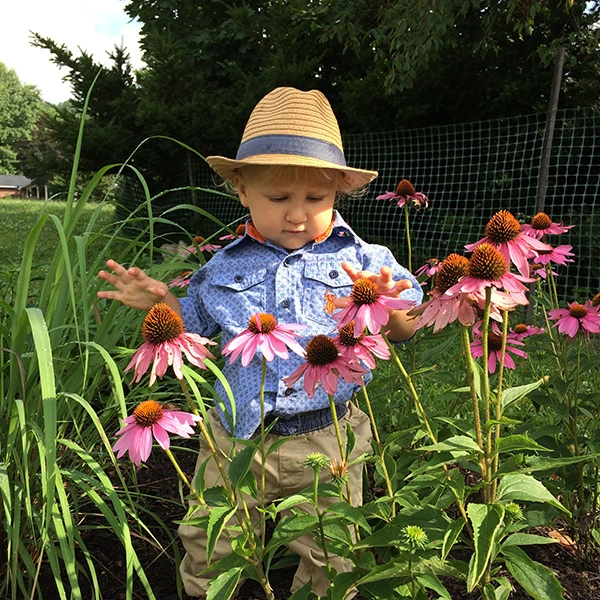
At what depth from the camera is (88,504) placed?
1699mm

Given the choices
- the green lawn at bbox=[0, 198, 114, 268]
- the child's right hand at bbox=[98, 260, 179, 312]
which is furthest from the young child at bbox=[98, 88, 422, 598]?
the green lawn at bbox=[0, 198, 114, 268]

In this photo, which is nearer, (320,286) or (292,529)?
(292,529)

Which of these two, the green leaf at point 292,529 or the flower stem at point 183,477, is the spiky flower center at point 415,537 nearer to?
the green leaf at point 292,529

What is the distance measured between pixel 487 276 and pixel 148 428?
1.81ft

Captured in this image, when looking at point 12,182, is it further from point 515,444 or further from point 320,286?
point 515,444

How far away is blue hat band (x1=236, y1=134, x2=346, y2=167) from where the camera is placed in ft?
4.62

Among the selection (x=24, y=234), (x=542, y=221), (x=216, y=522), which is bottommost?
(x=24, y=234)

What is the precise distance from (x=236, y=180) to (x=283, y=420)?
1.97ft

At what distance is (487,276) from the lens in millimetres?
845

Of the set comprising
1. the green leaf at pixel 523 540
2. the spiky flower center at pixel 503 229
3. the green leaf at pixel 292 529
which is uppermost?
the spiky flower center at pixel 503 229

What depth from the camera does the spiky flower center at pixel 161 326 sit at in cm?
96

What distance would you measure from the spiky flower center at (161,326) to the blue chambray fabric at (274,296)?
444 millimetres

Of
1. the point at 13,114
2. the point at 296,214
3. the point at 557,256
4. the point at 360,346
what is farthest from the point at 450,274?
the point at 13,114

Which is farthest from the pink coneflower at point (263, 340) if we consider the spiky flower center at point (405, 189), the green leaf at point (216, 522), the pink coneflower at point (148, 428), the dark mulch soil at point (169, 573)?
the spiky flower center at point (405, 189)
